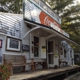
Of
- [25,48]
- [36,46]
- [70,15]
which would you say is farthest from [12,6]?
[25,48]

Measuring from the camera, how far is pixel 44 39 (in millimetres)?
9000

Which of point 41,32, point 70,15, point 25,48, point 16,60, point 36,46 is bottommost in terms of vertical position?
point 16,60

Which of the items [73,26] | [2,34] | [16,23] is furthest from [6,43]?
[73,26]

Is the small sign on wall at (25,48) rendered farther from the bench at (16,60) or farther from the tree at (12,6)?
the tree at (12,6)

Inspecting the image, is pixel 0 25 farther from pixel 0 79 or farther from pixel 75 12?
pixel 75 12

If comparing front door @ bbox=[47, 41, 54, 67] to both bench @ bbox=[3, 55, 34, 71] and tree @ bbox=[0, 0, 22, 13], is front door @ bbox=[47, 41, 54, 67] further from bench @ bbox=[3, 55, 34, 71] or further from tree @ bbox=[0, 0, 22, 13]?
tree @ bbox=[0, 0, 22, 13]

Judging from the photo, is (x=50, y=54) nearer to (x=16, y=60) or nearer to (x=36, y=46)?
(x=36, y=46)

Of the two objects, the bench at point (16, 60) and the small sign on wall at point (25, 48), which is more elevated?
the small sign on wall at point (25, 48)

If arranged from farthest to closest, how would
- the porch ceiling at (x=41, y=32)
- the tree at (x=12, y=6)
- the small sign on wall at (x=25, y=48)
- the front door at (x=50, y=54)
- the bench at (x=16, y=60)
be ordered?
the tree at (x=12, y=6)
the front door at (x=50, y=54)
the porch ceiling at (x=41, y=32)
the small sign on wall at (x=25, y=48)
the bench at (x=16, y=60)

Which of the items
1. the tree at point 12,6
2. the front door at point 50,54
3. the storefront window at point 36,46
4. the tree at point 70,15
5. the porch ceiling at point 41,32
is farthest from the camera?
the tree at point 70,15

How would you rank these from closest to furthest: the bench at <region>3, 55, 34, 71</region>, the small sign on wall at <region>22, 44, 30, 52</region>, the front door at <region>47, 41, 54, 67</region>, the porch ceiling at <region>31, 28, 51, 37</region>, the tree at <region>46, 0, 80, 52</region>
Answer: the bench at <region>3, 55, 34, 71</region>, the small sign on wall at <region>22, 44, 30, 52</region>, the porch ceiling at <region>31, 28, 51, 37</region>, the front door at <region>47, 41, 54, 67</region>, the tree at <region>46, 0, 80, 52</region>

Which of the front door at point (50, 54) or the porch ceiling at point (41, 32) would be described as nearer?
the porch ceiling at point (41, 32)

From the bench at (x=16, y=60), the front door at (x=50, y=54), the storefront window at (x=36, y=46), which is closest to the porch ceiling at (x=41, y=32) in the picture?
the storefront window at (x=36, y=46)

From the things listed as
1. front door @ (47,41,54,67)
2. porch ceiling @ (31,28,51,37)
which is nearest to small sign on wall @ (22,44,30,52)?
porch ceiling @ (31,28,51,37)
